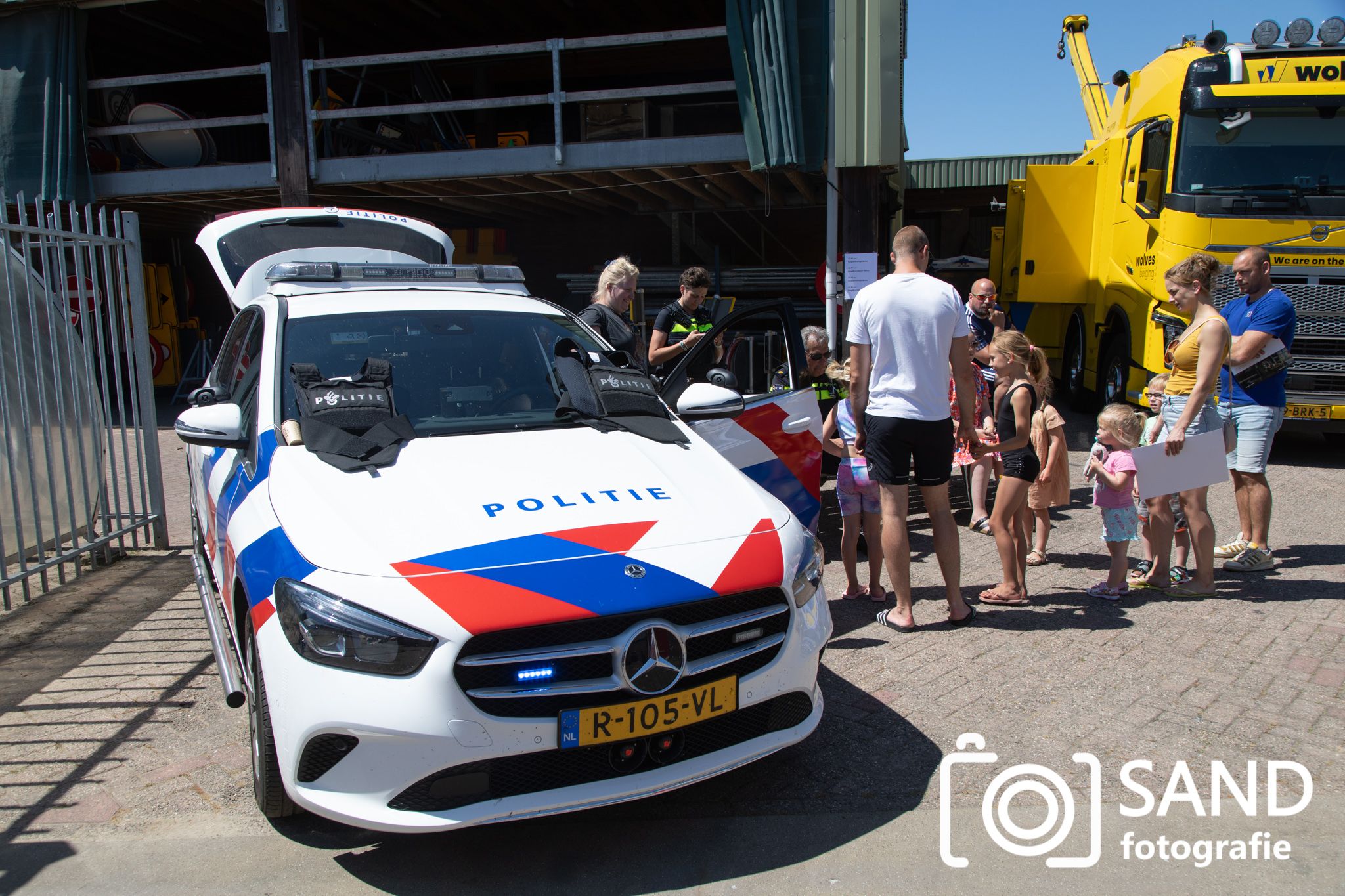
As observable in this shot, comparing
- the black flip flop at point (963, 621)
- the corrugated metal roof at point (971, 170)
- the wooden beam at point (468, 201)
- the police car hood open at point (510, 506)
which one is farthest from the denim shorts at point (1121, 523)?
the corrugated metal roof at point (971, 170)

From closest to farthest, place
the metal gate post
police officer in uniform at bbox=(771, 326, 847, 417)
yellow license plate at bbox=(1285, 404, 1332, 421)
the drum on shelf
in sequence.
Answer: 1. police officer in uniform at bbox=(771, 326, 847, 417)
2. the metal gate post
3. yellow license plate at bbox=(1285, 404, 1332, 421)
4. the drum on shelf

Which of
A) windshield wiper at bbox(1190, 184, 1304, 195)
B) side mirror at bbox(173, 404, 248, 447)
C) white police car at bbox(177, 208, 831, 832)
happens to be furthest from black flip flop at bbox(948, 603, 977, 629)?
windshield wiper at bbox(1190, 184, 1304, 195)

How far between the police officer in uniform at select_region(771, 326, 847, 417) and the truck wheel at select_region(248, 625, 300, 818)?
3.26 meters

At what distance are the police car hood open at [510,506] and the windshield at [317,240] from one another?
390cm

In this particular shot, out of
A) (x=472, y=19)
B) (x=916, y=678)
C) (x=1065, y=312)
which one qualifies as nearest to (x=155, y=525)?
(x=916, y=678)

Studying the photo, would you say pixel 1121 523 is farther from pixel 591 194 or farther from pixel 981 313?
pixel 591 194

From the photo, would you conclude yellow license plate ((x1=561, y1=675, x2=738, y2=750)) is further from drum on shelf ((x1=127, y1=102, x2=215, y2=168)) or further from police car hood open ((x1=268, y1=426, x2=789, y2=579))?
drum on shelf ((x1=127, y1=102, x2=215, y2=168))

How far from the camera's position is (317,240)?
6848mm

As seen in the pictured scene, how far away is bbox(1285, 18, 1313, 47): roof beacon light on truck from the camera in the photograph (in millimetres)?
8328

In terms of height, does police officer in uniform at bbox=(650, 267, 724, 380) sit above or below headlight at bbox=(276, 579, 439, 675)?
above

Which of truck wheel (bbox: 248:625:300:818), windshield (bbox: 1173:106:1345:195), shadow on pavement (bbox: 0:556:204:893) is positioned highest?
windshield (bbox: 1173:106:1345:195)

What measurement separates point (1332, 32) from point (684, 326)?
6561 millimetres

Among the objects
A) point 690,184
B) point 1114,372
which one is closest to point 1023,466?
point 1114,372

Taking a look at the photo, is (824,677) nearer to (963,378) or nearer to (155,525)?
(963,378)
